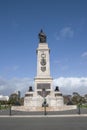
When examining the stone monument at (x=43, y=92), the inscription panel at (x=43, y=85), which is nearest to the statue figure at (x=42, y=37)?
the stone monument at (x=43, y=92)

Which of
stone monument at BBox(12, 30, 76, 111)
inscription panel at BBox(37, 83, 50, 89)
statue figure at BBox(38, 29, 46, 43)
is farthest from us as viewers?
statue figure at BBox(38, 29, 46, 43)

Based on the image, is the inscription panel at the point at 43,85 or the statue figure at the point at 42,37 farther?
the statue figure at the point at 42,37

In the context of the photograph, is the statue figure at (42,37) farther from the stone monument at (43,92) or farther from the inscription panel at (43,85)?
the inscription panel at (43,85)

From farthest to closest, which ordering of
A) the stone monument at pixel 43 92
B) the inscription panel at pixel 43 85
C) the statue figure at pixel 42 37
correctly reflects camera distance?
the statue figure at pixel 42 37, the inscription panel at pixel 43 85, the stone monument at pixel 43 92

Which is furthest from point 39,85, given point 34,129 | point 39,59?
point 34,129

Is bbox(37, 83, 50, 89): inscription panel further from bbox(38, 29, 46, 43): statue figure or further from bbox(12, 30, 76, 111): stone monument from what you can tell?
bbox(38, 29, 46, 43): statue figure

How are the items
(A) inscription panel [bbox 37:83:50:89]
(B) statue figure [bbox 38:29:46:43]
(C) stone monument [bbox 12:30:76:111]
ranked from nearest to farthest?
(C) stone monument [bbox 12:30:76:111] < (A) inscription panel [bbox 37:83:50:89] < (B) statue figure [bbox 38:29:46:43]

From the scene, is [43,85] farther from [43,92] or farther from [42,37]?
[42,37]

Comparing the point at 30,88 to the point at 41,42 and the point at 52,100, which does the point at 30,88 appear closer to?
the point at 52,100

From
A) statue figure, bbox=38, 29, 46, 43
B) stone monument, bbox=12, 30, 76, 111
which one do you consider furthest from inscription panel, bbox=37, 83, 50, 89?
statue figure, bbox=38, 29, 46, 43

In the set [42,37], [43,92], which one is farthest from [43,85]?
[42,37]

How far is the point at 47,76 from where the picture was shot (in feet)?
192

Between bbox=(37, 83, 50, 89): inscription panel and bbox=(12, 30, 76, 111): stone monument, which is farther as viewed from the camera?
bbox=(37, 83, 50, 89): inscription panel

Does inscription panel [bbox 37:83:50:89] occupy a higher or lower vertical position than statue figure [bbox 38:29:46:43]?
lower
